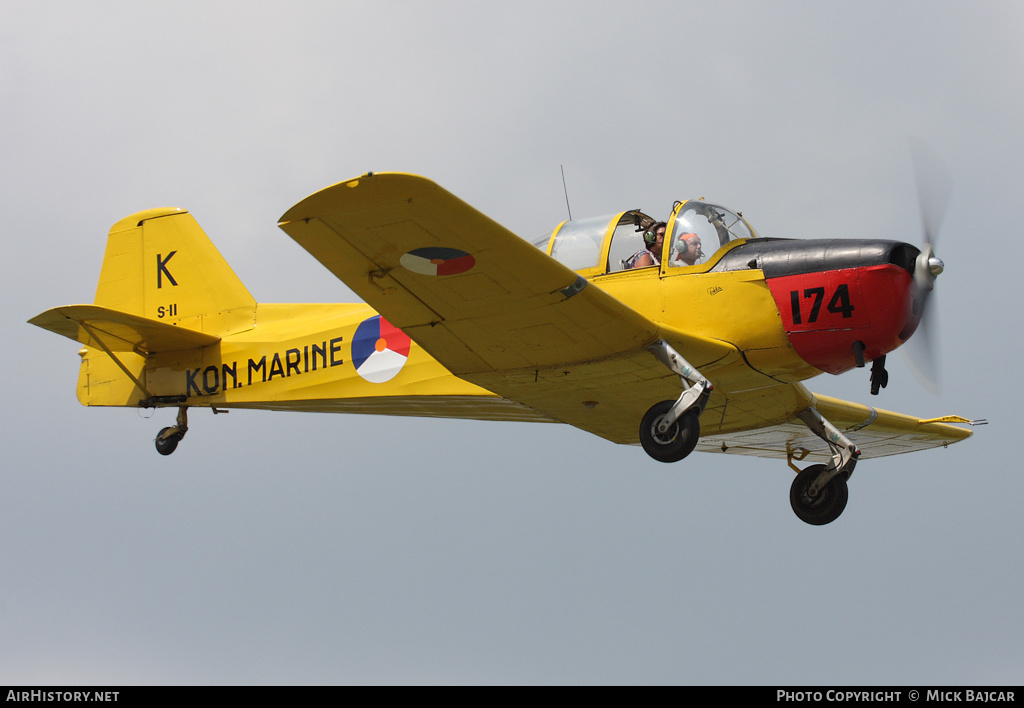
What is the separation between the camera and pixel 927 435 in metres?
14.5

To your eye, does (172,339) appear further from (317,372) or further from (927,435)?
(927,435)

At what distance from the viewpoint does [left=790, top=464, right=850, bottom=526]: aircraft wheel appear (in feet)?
41.4

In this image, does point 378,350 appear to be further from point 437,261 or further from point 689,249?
point 689,249

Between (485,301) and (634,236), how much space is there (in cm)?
188

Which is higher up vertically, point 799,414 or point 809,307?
point 809,307

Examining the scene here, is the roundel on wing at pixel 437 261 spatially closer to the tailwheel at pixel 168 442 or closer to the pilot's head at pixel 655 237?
the pilot's head at pixel 655 237

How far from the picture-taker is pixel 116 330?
13344 mm

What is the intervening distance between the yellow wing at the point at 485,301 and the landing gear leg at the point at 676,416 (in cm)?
20

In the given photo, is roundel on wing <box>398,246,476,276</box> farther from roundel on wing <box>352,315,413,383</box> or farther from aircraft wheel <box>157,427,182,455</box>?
aircraft wheel <box>157,427,182,455</box>

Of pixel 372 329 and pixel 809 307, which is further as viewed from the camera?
pixel 372 329

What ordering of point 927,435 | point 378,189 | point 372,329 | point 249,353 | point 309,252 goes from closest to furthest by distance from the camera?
point 378,189 < point 309,252 < point 372,329 < point 249,353 < point 927,435

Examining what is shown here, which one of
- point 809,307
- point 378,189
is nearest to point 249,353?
point 378,189

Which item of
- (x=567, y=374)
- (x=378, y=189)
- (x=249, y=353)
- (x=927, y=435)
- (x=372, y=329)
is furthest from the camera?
(x=927, y=435)

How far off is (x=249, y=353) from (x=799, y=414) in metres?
5.95
